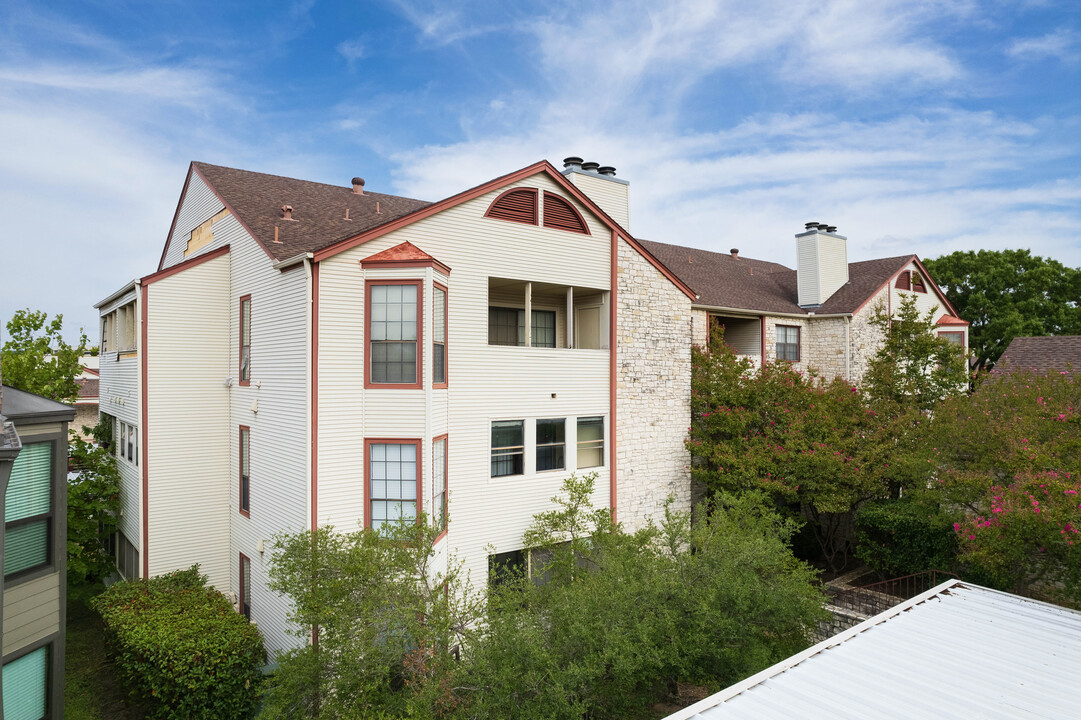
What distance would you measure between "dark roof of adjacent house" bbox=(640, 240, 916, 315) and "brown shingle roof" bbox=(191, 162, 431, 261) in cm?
1181

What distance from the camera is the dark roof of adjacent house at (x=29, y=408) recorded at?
29.3ft


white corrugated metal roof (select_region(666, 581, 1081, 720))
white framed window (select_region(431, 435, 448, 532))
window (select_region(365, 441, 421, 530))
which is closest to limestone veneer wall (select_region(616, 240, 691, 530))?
white framed window (select_region(431, 435, 448, 532))

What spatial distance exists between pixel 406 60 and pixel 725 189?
18.4 meters

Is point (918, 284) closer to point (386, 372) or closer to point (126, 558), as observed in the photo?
point (386, 372)

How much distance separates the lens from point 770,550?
12672mm

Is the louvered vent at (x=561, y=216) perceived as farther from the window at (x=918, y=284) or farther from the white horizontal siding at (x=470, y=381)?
the window at (x=918, y=284)

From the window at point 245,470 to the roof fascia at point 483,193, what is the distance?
5963mm

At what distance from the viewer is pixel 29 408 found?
30.5 feet

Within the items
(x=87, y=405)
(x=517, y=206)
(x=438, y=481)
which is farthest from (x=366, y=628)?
(x=87, y=405)

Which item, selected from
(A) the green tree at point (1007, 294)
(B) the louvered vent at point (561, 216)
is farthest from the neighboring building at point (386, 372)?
(A) the green tree at point (1007, 294)

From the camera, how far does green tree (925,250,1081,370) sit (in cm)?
4256

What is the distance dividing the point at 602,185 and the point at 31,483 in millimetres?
15995

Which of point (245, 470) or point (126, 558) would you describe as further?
point (126, 558)

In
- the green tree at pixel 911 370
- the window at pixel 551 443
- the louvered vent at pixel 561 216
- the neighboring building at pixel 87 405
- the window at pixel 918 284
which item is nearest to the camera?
the window at pixel 551 443
